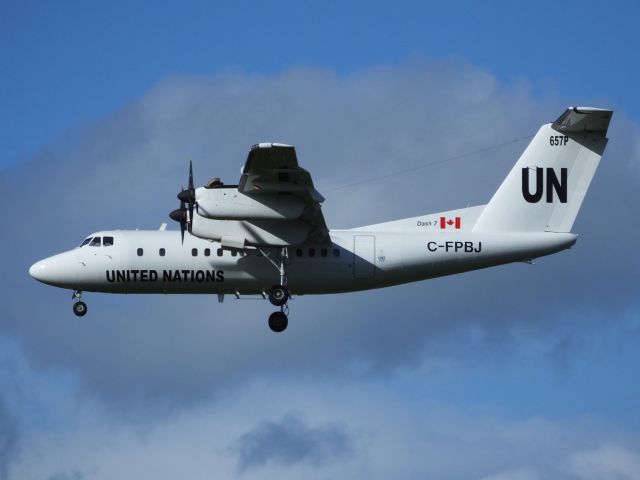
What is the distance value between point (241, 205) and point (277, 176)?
1396mm

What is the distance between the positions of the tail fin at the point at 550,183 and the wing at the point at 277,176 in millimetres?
5780

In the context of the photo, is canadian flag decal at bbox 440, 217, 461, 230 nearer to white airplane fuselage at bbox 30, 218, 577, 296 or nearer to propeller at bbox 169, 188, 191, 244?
white airplane fuselage at bbox 30, 218, 577, 296

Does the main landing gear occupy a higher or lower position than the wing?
lower

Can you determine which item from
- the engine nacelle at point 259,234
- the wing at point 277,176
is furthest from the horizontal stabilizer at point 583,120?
the engine nacelle at point 259,234

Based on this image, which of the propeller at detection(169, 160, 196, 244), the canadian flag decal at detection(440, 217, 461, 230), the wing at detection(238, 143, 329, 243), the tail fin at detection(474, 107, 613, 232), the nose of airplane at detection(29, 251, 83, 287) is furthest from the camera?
the nose of airplane at detection(29, 251, 83, 287)

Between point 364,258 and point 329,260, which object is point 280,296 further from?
point 364,258

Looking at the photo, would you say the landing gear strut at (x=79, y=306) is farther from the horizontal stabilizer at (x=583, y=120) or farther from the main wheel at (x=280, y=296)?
the horizontal stabilizer at (x=583, y=120)

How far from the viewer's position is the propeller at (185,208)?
36938 millimetres

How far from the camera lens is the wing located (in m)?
33.5

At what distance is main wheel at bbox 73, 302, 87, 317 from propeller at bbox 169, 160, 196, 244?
432 cm

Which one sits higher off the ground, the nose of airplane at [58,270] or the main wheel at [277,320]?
the nose of airplane at [58,270]

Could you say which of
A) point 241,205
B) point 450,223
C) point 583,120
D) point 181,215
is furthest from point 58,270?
point 583,120

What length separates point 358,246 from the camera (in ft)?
126

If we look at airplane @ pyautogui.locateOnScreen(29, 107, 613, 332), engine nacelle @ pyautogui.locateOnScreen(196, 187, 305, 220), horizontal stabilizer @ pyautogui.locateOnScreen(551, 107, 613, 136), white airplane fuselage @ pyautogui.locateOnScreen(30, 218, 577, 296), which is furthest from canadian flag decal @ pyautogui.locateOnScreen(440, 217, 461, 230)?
engine nacelle @ pyautogui.locateOnScreen(196, 187, 305, 220)
